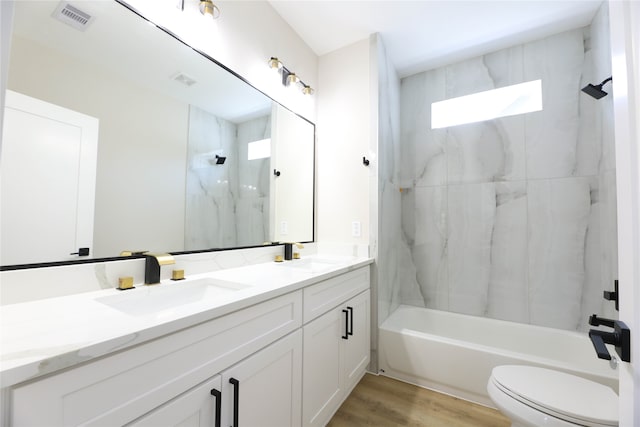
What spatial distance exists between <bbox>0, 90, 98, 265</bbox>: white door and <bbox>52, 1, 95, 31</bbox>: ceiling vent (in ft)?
1.08

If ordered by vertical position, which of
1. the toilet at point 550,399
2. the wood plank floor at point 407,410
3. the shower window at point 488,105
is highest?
the shower window at point 488,105

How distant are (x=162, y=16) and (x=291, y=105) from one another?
3.37 feet

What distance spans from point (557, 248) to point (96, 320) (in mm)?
2868

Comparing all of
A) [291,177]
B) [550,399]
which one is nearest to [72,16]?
[291,177]

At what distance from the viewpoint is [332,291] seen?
1.48 meters

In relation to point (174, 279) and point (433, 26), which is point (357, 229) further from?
point (433, 26)

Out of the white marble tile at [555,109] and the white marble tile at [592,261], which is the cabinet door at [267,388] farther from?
the white marble tile at [555,109]

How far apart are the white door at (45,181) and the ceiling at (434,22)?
1654mm

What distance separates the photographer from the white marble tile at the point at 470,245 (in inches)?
91.9

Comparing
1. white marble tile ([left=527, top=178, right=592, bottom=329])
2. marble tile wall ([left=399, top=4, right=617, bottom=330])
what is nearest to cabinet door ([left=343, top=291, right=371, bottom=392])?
marble tile wall ([left=399, top=4, right=617, bottom=330])

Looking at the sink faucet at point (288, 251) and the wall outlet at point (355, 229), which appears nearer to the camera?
the sink faucet at point (288, 251)

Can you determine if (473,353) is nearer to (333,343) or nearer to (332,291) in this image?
(333,343)

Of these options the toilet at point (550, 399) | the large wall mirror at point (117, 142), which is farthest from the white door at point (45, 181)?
the toilet at point (550, 399)

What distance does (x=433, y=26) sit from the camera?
2070 millimetres
